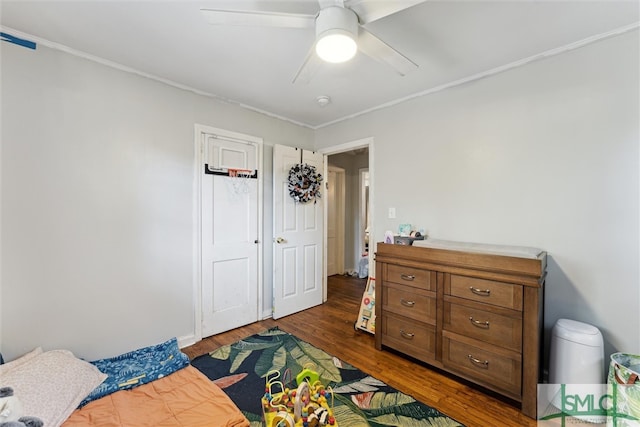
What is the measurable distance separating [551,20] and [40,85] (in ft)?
11.3

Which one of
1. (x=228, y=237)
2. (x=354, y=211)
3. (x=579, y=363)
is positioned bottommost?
(x=579, y=363)

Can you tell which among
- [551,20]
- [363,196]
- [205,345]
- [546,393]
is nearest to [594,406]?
[546,393]

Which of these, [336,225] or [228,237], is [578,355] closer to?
[228,237]

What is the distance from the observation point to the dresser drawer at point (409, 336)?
2.16 m

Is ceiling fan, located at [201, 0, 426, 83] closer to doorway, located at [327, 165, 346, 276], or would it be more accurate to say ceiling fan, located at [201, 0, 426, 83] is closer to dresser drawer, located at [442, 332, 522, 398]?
dresser drawer, located at [442, 332, 522, 398]

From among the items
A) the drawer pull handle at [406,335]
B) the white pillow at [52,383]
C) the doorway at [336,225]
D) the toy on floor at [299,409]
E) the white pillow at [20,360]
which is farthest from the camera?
the doorway at [336,225]

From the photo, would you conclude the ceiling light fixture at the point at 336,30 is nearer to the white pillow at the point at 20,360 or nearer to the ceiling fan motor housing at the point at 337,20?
the ceiling fan motor housing at the point at 337,20

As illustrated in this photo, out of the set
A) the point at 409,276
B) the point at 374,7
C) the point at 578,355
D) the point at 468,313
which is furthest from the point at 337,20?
the point at 578,355

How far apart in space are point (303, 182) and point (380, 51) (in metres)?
2.01

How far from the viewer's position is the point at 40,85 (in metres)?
1.92

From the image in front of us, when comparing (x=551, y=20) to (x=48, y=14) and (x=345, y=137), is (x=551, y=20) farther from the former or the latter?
(x=48, y=14)

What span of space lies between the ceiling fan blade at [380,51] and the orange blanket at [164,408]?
2.15 metres

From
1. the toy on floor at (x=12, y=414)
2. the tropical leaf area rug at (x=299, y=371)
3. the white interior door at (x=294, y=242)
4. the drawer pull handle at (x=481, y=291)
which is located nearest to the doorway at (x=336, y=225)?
the white interior door at (x=294, y=242)

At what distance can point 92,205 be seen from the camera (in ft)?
6.92
